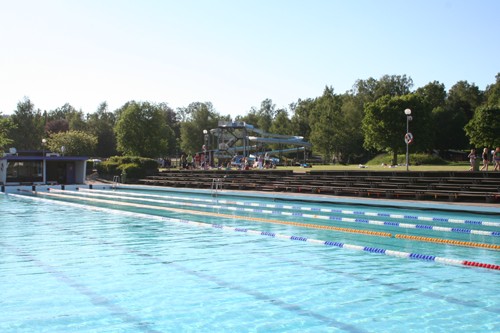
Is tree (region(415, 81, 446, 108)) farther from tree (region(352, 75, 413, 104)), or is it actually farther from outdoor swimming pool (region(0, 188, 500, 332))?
outdoor swimming pool (region(0, 188, 500, 332))

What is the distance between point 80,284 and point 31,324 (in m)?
1.86

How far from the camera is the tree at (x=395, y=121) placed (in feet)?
178

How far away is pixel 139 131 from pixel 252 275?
182 ft

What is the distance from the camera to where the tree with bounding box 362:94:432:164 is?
54.3 meters

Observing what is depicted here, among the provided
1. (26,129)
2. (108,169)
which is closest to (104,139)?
(26,129)

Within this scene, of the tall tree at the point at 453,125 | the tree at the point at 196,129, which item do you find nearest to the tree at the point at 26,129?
the tree at the point at 196,129

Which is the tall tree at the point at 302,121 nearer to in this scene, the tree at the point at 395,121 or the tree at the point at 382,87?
the tree at the point at 382,87

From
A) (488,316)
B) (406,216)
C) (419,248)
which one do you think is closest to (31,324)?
(488,316)

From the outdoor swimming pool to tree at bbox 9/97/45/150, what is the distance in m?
56.2

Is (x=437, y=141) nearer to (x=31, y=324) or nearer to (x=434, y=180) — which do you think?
(x=434, y=180)

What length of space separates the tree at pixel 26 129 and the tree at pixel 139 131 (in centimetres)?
1283

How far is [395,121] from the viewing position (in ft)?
180

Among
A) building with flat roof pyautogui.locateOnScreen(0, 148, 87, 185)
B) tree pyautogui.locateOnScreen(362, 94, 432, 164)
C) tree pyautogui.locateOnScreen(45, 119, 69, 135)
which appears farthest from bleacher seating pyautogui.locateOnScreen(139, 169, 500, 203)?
tree pyautogui.locateOnScreen(45, 119, 69, 135)

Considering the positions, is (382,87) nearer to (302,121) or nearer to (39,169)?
(302,121)
